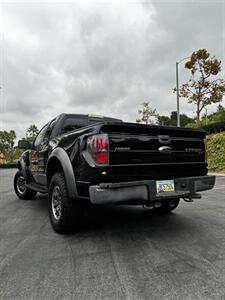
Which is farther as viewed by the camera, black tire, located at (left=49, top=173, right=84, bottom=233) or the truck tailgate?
black tire, located at (left=49, top=173, right=84, bottom=233)

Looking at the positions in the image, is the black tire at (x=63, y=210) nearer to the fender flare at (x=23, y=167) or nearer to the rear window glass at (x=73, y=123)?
the rear window glass at (x=73, y=123)

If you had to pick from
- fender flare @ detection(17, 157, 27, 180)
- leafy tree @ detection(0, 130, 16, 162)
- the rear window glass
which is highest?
leafy tree @ detection(0, 130, 16, 162)

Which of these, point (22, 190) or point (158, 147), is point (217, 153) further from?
point (158, 147)

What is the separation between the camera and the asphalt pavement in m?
2.18

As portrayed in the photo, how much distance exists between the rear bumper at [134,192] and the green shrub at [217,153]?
1281cm

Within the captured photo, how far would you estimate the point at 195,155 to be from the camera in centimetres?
379

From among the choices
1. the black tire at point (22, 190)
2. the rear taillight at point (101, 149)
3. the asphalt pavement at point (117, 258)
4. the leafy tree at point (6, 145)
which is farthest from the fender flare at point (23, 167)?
the leafy tree at point (6, 145)

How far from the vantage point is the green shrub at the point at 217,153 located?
15.1m

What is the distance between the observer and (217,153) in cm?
1555

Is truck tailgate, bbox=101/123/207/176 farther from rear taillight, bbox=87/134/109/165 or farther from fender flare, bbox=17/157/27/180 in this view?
fender flare, bbox=17/157/27/180

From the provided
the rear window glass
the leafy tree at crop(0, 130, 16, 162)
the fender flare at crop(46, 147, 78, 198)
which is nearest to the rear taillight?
the fender flare at crop(46, 147, 78, 198)

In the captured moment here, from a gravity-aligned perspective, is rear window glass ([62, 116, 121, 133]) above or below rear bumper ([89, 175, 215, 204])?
above

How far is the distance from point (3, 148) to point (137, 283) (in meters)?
49.1

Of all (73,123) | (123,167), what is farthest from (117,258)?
(73,123)
